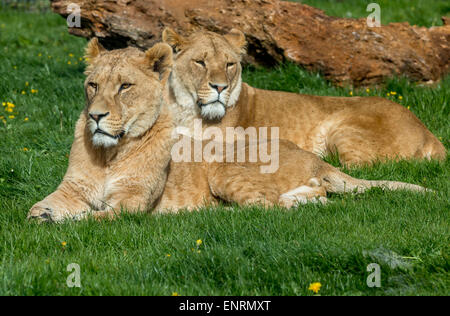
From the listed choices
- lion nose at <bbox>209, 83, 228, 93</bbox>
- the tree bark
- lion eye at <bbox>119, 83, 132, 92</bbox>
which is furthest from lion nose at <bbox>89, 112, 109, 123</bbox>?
the tree bark

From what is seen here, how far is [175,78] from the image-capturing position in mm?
7812

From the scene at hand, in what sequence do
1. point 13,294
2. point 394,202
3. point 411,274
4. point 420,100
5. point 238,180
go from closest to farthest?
point 13,294 → point 411,274 → point 394,202 → point 238,180 → point 420,100

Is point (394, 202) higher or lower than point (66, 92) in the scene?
lower

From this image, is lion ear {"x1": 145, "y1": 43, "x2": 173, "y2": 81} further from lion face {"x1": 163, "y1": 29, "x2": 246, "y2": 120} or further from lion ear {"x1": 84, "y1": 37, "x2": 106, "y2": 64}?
lion face {"x1": 163, "y1": 29, "x2": 246, "y2": 120}

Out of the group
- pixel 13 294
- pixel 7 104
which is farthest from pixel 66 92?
pixel 13 294

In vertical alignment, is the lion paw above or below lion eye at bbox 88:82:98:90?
below

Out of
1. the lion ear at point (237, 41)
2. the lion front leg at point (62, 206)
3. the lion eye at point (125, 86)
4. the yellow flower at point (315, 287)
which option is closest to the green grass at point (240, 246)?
the yellow flower at point (315, 287)

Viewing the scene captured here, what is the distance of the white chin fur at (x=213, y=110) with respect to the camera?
24.6 ft

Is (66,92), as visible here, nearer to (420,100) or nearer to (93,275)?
(420,100)

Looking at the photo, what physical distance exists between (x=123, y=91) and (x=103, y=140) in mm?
430

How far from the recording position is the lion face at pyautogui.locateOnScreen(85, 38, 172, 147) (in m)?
5.47

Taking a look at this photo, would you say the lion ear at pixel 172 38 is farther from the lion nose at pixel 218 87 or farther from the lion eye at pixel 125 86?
the lion eye at pixel 125 86

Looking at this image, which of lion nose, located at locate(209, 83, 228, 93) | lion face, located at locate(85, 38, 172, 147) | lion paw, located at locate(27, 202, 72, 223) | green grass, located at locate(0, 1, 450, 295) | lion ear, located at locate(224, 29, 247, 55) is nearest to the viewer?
green grass, located at locate(0, 1, 450, 295)

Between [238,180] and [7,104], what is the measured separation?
4.22 meters
